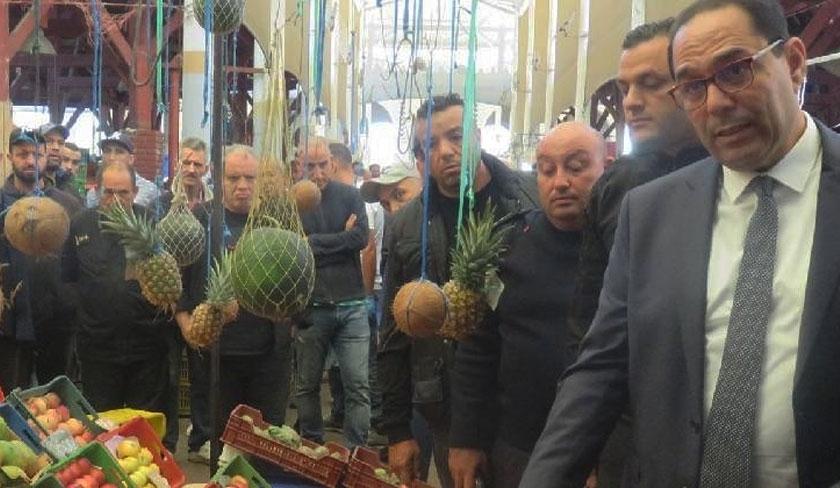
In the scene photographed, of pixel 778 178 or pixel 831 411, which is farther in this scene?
pixel 778 178

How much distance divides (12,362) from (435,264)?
96.6 inches

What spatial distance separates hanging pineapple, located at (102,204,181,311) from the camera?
2980 mm

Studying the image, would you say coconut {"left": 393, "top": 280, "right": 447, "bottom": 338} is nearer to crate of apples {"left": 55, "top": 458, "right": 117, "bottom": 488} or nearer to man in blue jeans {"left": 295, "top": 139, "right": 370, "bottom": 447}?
crate of apples {"left": 55, "top": 458, "right": 117, "bottom": 488}

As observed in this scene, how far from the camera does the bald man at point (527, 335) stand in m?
2.23

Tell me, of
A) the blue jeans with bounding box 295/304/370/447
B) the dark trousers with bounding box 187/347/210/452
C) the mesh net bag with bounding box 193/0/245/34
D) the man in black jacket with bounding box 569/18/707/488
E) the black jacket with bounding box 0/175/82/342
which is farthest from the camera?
the dark trousers with bounding box 187/347/210/452

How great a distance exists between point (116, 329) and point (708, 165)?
330 centimetres

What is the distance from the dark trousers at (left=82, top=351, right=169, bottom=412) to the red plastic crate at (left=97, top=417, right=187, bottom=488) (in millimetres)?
1542

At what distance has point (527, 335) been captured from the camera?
237 cm

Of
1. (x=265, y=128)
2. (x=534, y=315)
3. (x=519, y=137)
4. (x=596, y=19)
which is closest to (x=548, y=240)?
(x=534, y=315)

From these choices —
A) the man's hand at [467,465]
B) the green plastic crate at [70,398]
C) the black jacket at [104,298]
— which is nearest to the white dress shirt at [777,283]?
the man's hand at [467,465]

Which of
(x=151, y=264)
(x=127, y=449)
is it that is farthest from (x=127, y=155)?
(x=127, y=449)

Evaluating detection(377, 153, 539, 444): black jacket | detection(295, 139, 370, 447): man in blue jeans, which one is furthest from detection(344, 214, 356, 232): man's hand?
detection(377, 153, 539, 444): black jacket

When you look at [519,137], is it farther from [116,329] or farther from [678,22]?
[678,22]

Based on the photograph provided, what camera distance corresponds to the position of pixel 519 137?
1127cm
